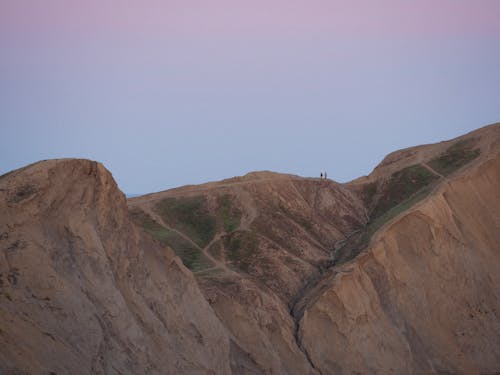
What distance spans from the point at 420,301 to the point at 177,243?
50.9ft

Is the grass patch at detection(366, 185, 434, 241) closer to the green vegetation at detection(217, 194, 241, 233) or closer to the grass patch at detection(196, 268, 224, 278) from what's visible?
the green vegetation at detection(217, 194, 241, 233)

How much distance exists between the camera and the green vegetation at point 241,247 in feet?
156

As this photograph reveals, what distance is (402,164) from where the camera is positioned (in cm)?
5984

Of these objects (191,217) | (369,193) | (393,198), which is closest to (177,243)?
(191,217)

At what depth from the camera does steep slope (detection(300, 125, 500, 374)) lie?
44.0m

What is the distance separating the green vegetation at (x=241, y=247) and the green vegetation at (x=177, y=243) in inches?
68.5

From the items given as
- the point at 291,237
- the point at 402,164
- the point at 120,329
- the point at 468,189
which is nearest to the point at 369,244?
the point at 291,237

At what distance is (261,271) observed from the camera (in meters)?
47.2

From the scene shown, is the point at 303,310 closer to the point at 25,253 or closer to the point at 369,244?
the point at 369,244

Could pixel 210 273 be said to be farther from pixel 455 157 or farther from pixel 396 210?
pixel 455 157

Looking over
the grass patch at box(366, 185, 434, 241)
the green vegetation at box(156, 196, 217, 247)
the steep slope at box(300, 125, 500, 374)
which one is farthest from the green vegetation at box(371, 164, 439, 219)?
the green vegetation at box(156, 196, 217, 247)

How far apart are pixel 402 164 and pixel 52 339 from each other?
38.5 metres

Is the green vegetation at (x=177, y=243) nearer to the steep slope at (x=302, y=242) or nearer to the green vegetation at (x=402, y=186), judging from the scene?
the steep slope at (x=302, y=242)

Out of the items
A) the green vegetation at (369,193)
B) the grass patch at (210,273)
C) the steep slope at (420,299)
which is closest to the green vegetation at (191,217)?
the grass patch at (210,273)
